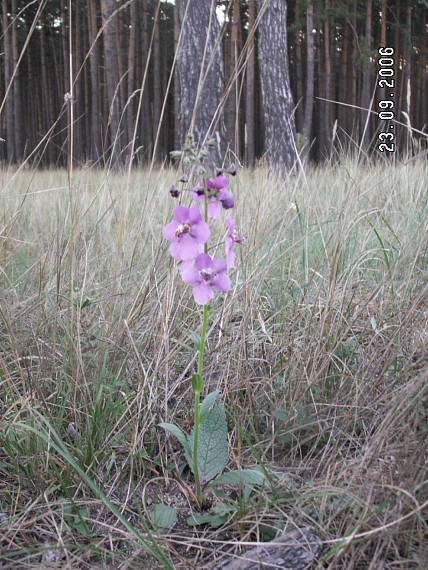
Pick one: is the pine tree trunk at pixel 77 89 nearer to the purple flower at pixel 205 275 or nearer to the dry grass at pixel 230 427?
the dry grass at pixel 230 427

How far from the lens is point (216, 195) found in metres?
1.03

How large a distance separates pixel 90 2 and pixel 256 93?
922cm

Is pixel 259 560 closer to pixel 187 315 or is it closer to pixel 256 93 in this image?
pixel 187 315

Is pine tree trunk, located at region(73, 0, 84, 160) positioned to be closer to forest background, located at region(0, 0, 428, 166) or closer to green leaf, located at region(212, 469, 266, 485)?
forest background, located at region(0, 0, 428, 166)

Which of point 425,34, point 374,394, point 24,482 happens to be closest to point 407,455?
point 374,394

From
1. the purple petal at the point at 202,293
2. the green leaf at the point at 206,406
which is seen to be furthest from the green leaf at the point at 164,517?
the purple petal at the point at 202,293

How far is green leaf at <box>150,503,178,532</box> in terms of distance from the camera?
1.05 metres

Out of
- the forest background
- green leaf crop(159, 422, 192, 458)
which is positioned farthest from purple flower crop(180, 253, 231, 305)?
the forest background

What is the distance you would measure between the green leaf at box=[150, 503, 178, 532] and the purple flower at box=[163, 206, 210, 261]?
48 centimetres

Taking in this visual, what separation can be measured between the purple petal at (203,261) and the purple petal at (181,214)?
7 cm

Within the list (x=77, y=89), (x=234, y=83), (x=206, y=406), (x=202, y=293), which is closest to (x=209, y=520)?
(x=206, y=406)

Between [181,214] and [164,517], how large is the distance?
1.86ft

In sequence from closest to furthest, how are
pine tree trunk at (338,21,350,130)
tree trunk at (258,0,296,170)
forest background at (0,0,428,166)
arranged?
tree trunk at (258,0,296,170), forest background at (0,0,428,166), pine tree trunk at (338,21,350,130)

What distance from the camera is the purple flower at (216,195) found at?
3.26 feet
